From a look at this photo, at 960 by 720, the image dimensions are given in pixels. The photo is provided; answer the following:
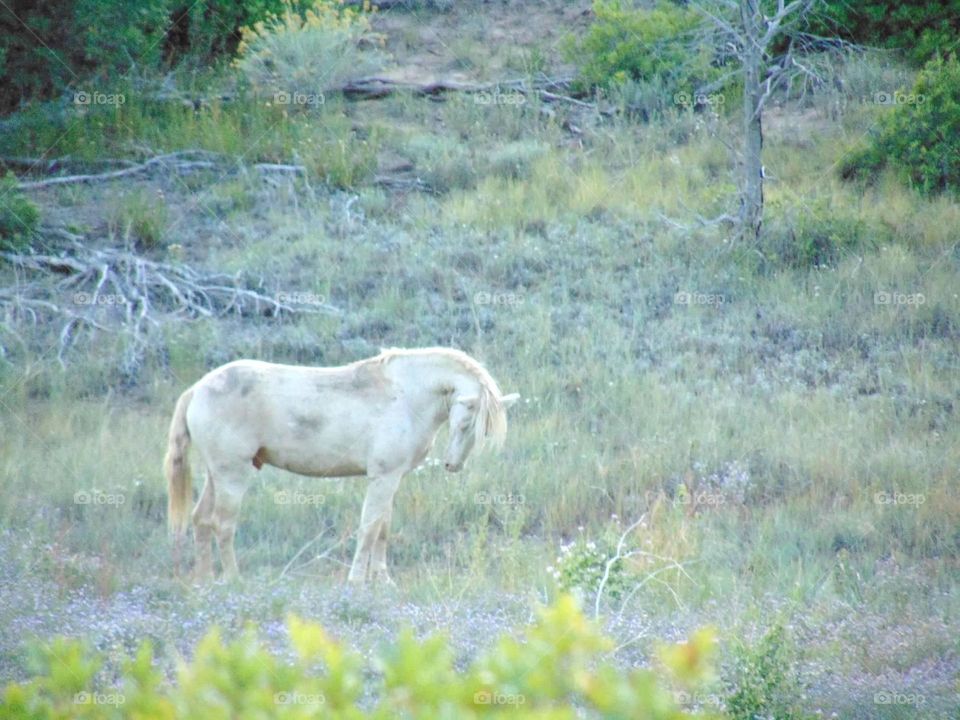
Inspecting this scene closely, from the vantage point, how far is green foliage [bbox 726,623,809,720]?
5578 mm

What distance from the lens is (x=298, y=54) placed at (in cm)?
1738

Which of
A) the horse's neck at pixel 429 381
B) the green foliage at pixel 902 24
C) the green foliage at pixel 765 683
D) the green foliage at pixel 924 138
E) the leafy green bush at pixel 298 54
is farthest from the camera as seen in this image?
the green foliage at pixel 902 24

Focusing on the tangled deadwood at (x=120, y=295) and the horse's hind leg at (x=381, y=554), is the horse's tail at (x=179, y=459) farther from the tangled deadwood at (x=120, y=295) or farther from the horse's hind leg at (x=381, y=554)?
the tangled deadwood at (x=120, y=295)

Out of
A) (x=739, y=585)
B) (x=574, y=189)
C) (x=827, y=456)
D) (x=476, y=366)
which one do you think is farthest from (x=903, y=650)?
(x=574, y=189)

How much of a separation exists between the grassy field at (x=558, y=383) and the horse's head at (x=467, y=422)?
77 centimetres

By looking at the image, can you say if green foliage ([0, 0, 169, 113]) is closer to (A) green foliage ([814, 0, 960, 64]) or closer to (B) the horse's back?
(B) the horse's back

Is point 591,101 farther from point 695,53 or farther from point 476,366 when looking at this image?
point 476,366

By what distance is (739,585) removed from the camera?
785 cm

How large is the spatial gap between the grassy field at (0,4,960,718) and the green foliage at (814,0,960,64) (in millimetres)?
551

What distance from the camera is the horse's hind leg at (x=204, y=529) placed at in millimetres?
7936

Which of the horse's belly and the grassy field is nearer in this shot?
the grassy field

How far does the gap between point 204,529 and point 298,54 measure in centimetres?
1077

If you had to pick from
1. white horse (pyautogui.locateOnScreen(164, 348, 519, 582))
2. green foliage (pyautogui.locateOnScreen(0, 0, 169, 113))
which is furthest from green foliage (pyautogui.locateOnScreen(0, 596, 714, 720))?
green foliage (pyautogui.locateOnScreen(0, 0, 169, 113))

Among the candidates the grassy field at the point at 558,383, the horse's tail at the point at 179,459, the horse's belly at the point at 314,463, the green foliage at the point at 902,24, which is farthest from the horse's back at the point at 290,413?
the green foliage at the point at 902,24
